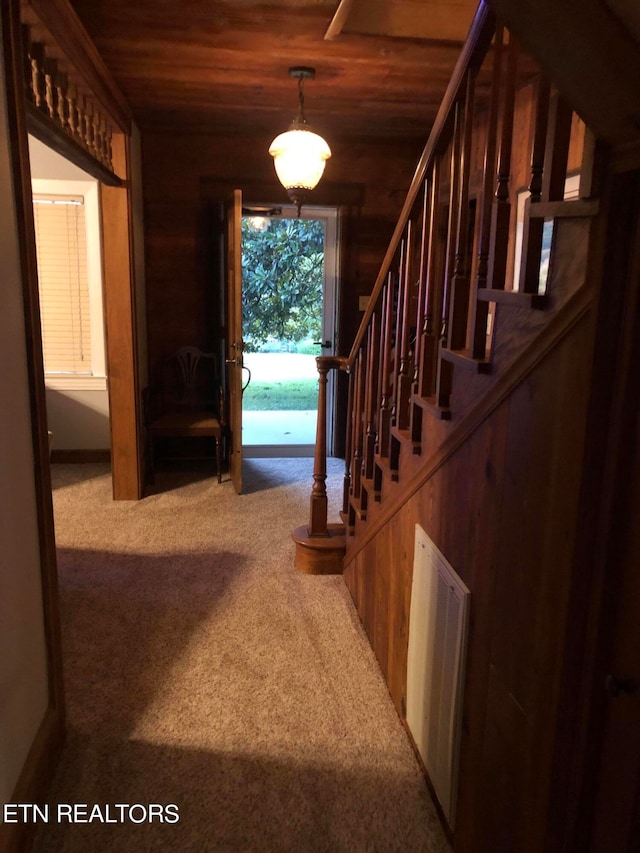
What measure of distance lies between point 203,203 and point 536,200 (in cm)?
368

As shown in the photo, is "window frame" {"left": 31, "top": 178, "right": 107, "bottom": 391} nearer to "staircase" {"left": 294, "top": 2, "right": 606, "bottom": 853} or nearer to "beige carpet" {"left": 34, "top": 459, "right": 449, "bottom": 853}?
"beige carpet" {"left": 34, "top": 459, "right": 449, "bottom": 853}

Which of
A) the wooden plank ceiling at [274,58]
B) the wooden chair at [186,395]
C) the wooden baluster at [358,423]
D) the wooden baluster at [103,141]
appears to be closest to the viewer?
the wooden plank ceiling at [274,58]

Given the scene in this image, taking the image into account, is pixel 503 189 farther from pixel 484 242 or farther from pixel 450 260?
pixel 450 260

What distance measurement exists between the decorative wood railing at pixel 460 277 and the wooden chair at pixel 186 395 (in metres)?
1.93

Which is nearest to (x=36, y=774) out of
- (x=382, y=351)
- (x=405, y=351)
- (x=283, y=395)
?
(x=405, y=351)

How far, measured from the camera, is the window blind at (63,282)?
4504mm

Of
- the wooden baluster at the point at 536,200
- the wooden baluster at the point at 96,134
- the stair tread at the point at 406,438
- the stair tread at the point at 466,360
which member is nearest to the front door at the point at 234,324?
the wooden baluster at the point at 96,134

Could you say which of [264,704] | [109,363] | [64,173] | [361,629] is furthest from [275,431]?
[264,704]

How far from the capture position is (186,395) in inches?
183

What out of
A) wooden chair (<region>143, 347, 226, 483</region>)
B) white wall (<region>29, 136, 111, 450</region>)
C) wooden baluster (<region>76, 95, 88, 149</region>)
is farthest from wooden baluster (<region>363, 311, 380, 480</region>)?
white wall (<region>29, 136, 111, 450</region>)

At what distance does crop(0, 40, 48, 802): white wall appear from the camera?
4.68 ft

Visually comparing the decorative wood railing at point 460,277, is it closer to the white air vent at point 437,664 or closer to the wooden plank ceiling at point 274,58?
the white air vent at point 437,664

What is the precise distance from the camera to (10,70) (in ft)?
4.95

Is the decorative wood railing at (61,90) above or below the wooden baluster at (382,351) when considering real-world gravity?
above
